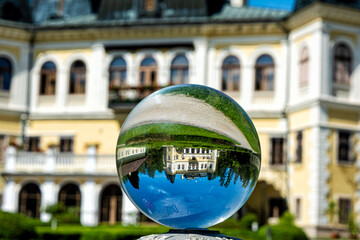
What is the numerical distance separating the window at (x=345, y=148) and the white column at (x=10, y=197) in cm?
1675

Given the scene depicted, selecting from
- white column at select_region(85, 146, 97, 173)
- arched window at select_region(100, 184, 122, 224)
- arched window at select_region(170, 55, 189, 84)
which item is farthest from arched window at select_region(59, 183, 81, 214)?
arched window at select_region(170, 55, 189, 84)

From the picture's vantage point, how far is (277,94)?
1592 inches

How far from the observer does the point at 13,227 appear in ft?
78.1

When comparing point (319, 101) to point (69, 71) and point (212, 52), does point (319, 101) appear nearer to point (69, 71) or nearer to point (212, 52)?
point (212, 52)

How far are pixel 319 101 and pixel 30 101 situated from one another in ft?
55.2

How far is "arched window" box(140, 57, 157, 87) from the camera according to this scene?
1661 inches

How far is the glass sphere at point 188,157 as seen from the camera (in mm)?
10219

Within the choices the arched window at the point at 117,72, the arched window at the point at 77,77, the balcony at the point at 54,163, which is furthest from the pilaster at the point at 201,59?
the arched window at the point at 77,77

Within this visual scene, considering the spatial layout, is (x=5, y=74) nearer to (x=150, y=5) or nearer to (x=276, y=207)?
(x=150, y=5)

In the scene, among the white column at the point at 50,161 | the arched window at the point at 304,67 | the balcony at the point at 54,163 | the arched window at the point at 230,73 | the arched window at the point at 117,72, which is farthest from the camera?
the arched window at the point at 117,72

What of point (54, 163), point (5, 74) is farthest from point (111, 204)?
point (5, 74)

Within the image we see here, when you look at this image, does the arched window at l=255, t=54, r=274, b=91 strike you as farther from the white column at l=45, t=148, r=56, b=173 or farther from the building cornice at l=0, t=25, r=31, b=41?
the building cornice at l=0, t=25, r=31, b=41

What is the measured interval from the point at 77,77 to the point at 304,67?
13087 millimetres

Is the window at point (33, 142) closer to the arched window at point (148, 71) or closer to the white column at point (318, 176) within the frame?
the arched window at point (148, 71)
